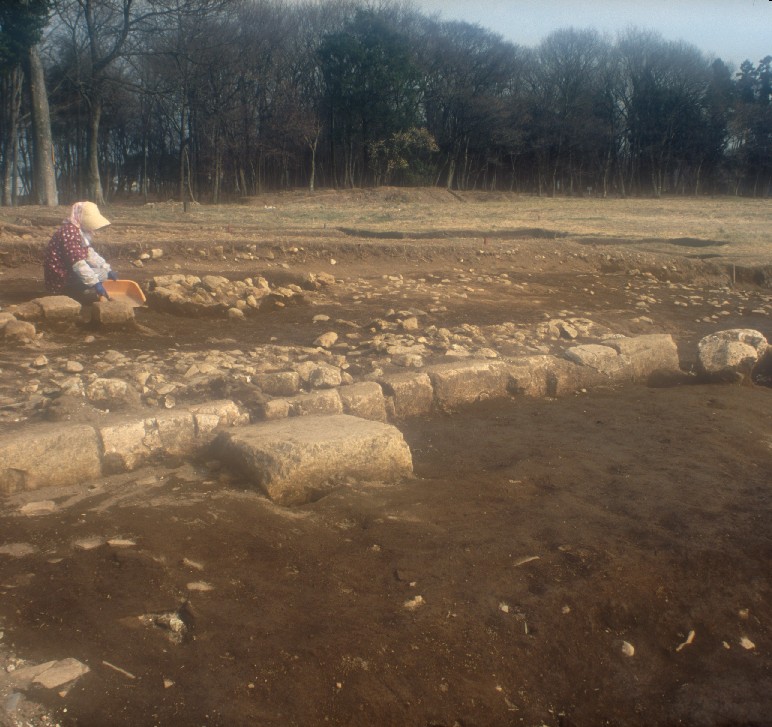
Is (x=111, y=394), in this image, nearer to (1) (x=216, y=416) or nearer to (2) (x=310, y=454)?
(1) (x=216, y=416)

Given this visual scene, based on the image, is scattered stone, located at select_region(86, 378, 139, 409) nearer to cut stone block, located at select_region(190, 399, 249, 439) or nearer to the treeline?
cut stone block, located at select_region(190, 399, 249, 439)

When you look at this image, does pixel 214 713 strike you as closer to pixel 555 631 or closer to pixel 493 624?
pixel 493 624

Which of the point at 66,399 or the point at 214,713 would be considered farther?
the point at 66,399

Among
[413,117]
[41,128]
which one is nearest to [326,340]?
[41,128]

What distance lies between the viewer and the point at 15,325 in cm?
514

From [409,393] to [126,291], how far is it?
3.03 meters

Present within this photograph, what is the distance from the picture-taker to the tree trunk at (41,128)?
1609 centimetres

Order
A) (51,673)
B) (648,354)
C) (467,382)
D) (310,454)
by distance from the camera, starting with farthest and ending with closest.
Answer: (648,354) < (467,382) < (310,454) < (51,673)

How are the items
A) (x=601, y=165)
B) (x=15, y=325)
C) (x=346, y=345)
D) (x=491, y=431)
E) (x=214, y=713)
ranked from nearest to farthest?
(x=214, y=713) < (x=491, y=431) < (x=15, y=325) < (x=346, y=345) < (x=601, y=165)

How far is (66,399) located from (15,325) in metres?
1.63

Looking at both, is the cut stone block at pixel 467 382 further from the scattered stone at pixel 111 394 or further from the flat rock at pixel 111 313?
the flat rock at pixel 111 313

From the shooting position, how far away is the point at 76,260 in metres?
6.23

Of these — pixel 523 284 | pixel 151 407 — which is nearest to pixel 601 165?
pixel 523 284

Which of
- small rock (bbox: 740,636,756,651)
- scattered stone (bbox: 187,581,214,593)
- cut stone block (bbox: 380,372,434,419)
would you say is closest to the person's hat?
cut stone block (bbox: 380,372,434,419)
